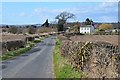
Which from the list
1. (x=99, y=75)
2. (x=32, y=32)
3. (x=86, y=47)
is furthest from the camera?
(x=32, y=32)

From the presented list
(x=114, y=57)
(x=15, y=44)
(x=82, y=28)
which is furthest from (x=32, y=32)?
(x=114, y=57)

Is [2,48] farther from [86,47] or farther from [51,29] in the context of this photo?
[51,29]

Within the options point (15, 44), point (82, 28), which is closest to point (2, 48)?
point (15, 44)

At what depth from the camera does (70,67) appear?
58.8ft

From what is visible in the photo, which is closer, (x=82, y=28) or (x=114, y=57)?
(x=114, y=57)

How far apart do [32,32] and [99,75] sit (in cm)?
12083

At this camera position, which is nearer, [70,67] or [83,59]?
[83,59]

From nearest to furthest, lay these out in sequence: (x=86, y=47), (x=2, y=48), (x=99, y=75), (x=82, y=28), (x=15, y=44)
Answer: (x=99, y=75), (x=86, y=47), (x=2, y=48), (x=15, y=44), (x=82, y=28)

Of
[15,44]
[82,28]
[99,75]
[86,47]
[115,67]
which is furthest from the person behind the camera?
[82,28]

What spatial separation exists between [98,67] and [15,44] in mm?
39338

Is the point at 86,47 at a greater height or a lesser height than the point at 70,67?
greater

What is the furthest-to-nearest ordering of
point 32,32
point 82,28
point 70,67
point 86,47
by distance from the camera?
point 82,28 < point 32,32 < point 70,67 < point 86,47

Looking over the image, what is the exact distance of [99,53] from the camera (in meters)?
11.1

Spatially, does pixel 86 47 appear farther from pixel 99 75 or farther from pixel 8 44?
pixel 8 44
